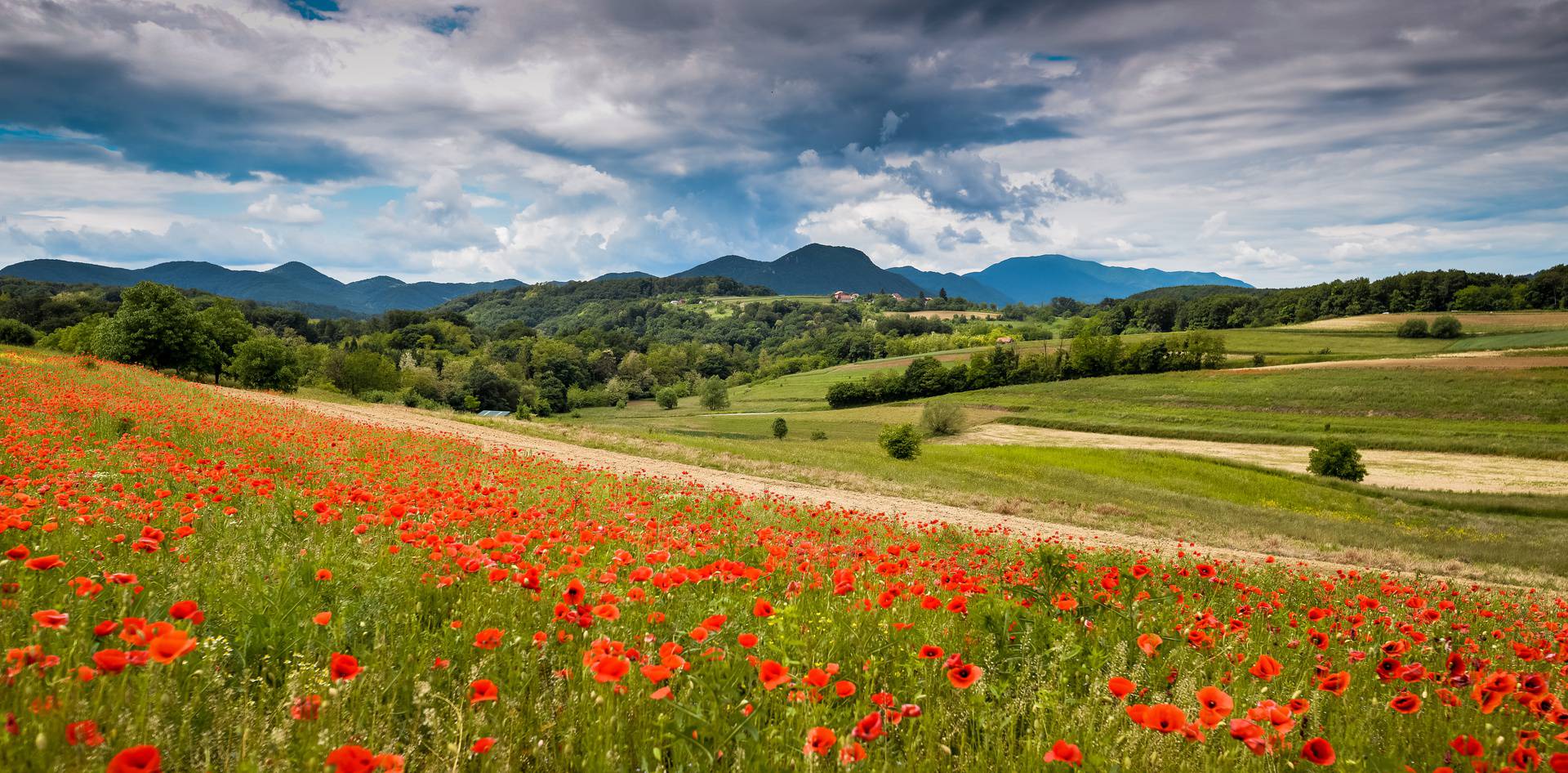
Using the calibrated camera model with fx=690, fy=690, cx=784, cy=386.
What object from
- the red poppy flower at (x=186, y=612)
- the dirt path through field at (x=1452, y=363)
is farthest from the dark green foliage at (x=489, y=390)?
the red poppy flower at (x=186, y=612)

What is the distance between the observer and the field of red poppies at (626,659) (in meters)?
2.42

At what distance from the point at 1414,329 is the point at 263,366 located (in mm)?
135126

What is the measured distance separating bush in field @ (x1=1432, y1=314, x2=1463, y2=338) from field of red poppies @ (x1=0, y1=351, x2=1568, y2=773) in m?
120

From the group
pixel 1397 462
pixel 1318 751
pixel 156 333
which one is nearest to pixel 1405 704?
pixel 1318 751

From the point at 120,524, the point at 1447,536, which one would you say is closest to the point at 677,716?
the point at 120,524

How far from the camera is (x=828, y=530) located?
1091 cm

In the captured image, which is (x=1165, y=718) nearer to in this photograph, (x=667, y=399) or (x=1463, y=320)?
(x=667, y=399)

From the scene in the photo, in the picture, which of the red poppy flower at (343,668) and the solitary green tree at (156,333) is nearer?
the red poppy flower at (343,668)

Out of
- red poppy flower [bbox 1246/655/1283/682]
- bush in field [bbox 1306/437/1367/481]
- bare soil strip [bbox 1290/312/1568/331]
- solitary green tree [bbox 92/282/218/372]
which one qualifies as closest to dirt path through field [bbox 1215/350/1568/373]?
bare soil strip [bbox 1290/312/1568/331]

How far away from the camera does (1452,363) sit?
239 ft

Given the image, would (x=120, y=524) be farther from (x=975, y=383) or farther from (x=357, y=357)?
(x=975, y=383)

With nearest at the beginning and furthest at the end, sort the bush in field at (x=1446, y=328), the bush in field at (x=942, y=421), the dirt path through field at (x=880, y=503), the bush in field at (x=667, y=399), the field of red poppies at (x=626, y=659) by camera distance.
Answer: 1. the field of red poppies at (x=626, y=659)
2. the dirt path through field at (x=880, y=503)
3. the bush in field at (x=942, y=421)
4. the bush in field at (x=1446, y=328)
5. the bush in field at (x=667, y=399)

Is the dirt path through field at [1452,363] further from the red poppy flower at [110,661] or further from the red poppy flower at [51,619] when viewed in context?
the red poppy flower at [51,619]

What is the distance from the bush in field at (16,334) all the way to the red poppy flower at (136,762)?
92.6m
